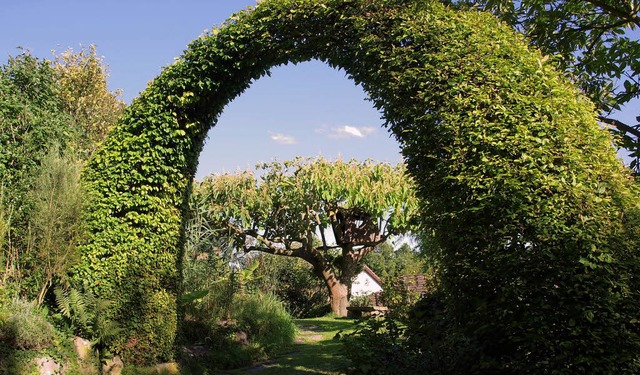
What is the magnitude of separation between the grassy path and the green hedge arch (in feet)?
6.31

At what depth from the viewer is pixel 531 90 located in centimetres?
442

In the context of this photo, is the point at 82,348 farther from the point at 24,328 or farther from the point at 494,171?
the point at 494,171

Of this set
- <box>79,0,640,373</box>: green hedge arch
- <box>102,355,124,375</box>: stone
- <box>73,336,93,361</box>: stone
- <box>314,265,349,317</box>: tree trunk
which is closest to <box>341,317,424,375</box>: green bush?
<box>79,0,640,373</box>: green hedge arch

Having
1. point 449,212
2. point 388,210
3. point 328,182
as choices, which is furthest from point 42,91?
point 388,210

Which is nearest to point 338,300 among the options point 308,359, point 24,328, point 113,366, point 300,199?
point 300,199

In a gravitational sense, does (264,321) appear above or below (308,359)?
above

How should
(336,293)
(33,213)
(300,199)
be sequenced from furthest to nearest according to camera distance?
(336,293) → (300,199) → (33,213)

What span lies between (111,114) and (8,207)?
10.5 metres

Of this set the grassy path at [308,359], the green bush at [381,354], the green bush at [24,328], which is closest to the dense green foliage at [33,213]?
the green bush at [24,328]

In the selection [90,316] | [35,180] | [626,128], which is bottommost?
[90,316]

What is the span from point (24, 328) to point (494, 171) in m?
5.19

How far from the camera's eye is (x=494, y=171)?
4145 mm

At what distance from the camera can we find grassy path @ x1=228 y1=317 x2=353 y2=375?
24.6 feet

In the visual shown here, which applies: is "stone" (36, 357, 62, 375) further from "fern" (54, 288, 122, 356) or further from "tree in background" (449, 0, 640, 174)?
"tree in background" (449, 0, 640, 174)
